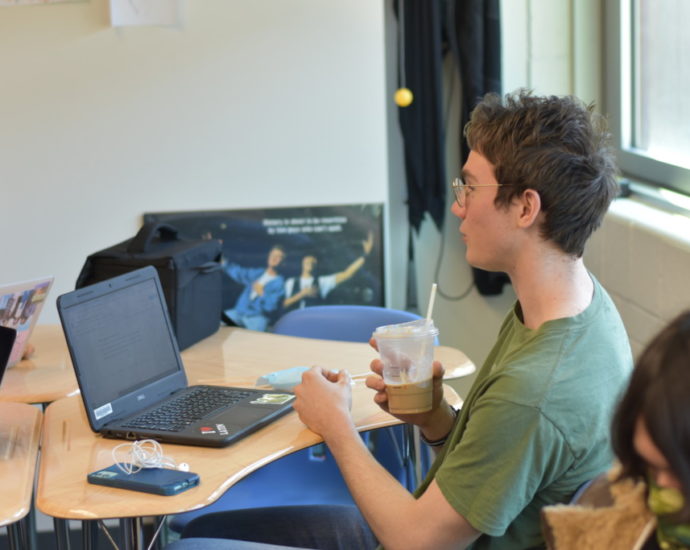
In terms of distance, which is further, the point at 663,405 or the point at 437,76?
the point at 437,76

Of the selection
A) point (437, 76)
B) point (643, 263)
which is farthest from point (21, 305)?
point (437, 76)

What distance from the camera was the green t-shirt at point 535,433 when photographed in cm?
136

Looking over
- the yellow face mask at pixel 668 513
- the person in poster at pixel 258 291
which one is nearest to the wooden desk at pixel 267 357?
the person in poster at pixel 258 291

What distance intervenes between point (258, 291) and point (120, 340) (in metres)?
1.29

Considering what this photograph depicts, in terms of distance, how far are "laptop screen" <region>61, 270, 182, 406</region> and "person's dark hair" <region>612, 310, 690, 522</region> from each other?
3.82ft

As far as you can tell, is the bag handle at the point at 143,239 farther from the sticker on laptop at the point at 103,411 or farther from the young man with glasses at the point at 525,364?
the young man with glasses at the point at 525,364

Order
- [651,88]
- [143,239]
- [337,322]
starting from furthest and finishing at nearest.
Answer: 1. [651,88]
2. [337,322]
3. [143,239]

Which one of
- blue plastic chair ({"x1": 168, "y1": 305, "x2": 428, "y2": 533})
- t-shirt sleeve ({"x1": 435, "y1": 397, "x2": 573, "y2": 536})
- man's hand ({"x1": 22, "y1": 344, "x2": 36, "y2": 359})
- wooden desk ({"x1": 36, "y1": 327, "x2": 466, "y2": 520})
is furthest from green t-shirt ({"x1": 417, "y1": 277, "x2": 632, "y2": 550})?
man's hand ({"x1": 22, "y1": 344, "x2": 36, "y2": 359})

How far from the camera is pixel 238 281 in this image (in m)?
3.20

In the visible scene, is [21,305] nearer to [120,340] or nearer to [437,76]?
[120,340]

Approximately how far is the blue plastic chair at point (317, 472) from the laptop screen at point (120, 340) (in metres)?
0.37

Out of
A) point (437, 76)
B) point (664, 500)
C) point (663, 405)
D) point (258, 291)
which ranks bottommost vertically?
point (258, 291)

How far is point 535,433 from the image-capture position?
1354mm

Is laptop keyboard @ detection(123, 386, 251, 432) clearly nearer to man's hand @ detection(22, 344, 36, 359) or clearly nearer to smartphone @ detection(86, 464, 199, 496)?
smartphone @ detection(86, 464, 199, 496)
